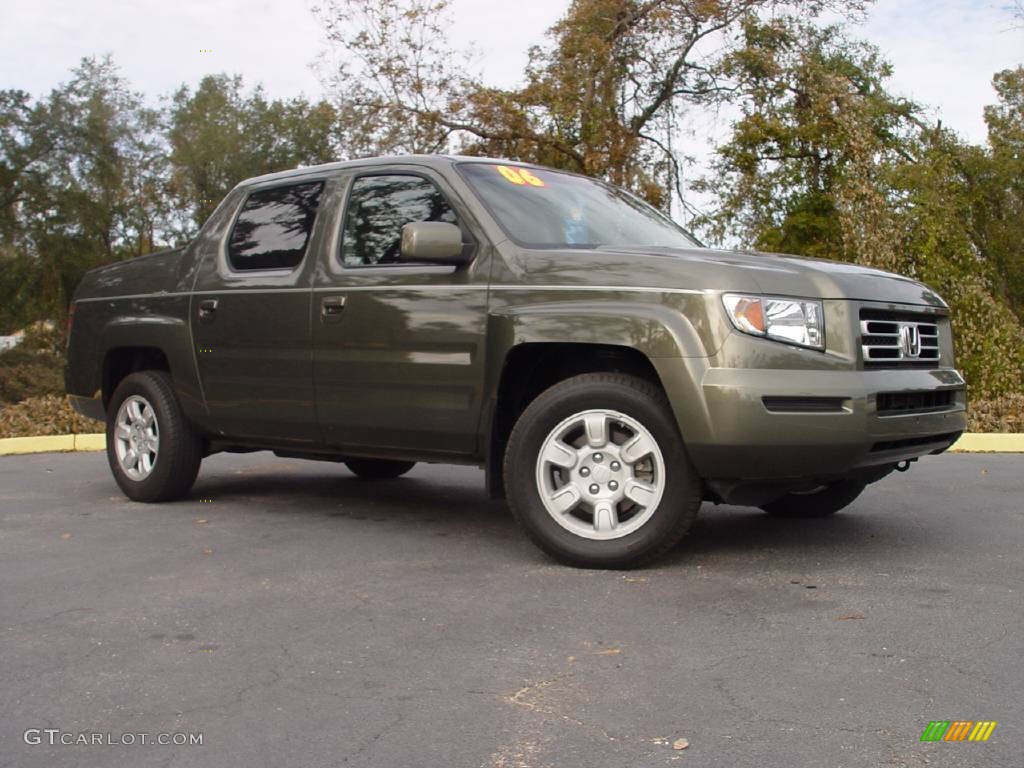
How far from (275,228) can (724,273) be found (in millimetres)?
2773

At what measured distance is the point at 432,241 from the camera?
5195mm

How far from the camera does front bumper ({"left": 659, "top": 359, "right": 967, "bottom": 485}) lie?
4543mm

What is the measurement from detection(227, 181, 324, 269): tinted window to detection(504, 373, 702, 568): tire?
188 centimetres

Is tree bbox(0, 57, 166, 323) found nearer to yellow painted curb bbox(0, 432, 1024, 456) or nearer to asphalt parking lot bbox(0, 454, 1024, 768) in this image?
yellow painted curb bbox(0, 432, 1024, 456)

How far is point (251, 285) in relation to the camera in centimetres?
628

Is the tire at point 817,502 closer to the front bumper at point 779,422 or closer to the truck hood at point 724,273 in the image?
the truck hood at point 724,273

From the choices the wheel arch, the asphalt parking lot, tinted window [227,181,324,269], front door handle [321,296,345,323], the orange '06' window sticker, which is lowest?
the asphalt parking lot

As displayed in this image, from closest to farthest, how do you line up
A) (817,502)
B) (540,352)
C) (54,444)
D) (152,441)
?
(540,352) < (817,502) < (152,441) < (54,444)

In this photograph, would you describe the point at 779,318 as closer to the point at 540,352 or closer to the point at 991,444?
the point at 540,352

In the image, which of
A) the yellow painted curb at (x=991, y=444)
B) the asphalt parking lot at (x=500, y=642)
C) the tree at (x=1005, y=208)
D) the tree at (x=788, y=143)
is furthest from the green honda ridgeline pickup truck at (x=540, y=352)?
the tree at (x=1005, y=208)

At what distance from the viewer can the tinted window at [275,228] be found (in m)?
6.21

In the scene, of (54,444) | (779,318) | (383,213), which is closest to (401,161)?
(383,213)

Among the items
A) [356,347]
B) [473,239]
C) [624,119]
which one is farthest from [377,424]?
[624,119]


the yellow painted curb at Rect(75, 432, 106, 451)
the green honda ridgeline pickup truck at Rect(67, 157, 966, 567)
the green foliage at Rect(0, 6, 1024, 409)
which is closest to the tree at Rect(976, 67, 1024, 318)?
the green foliage at Rect(0, 6, 1024, 409)
